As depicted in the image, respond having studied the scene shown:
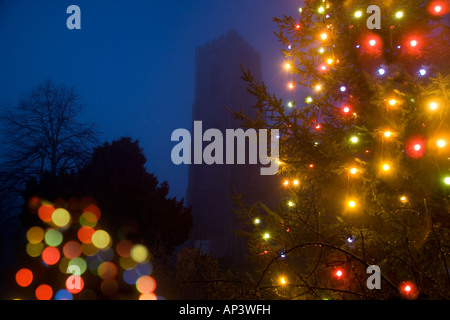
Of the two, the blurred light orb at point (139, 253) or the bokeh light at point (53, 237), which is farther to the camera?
the bokeh light at point (53, 237)

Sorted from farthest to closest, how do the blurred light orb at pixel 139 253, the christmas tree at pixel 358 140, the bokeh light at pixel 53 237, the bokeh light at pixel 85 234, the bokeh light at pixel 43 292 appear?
the bokeh light at pixel 53 237, the bokeh light at pixel 85 234, the bokeh light at pixel 43 292, the blurred light orb at pixel 139 253, the christmas tree at pixel 358 140

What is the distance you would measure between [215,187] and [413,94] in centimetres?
2893

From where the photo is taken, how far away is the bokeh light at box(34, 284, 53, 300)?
22.2ft

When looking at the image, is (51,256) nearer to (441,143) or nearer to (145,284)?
(145,284)

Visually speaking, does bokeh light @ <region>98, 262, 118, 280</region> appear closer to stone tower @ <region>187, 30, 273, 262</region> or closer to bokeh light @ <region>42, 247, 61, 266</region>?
bokeh light @ <region>42, 247, 61, 266</region>

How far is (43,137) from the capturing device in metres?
11.8

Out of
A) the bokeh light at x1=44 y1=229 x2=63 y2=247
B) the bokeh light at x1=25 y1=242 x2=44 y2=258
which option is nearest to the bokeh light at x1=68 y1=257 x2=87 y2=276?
the bokeh light at x1=44 y1=229 x2=63 y2=247

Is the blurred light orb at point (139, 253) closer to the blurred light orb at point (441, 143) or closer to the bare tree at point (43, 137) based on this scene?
the bare tree at point (43, 137)

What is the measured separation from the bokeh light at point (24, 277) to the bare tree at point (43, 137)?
166 inches

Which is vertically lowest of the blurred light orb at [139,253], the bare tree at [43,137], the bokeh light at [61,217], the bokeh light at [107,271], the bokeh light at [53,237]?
the bokeh light at [107,271]

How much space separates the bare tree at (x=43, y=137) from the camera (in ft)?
36.3

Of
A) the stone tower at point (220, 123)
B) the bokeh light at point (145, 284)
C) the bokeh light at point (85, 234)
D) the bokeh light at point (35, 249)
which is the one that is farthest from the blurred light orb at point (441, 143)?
the stone tower at point (220, 123)

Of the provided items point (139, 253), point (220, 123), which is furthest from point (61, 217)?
point (220, 123)
